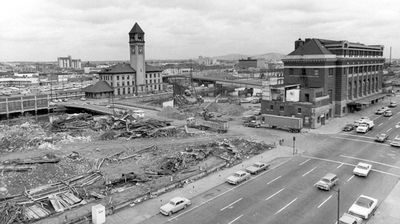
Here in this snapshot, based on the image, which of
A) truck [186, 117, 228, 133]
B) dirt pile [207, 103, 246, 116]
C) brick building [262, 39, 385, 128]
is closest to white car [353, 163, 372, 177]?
brick building [262, 39, 385, 128]

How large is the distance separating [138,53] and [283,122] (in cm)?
8161

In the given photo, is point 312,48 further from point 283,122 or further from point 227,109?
point 227,109

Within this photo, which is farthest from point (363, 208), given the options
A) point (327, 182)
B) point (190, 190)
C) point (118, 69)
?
point (118, 69)

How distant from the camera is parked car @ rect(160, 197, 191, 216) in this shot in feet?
95.8

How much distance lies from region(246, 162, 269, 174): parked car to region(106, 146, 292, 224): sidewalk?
6.19ft

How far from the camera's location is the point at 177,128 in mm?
63375

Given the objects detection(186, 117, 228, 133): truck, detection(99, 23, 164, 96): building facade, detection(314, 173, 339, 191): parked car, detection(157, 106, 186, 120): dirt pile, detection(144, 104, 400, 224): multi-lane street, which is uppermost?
detection(99, 23, 164, 96): building facade

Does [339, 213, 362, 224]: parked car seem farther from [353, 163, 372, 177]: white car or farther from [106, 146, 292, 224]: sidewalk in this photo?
[106, 146, 292, 224]: sidewalk

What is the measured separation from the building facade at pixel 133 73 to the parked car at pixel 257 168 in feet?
311

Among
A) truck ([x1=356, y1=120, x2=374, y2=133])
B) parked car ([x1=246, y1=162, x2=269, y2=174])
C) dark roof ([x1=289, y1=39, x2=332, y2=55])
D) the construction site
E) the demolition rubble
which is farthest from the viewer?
dark roof ([x1=289, y1=39, x2=332, y2=55])

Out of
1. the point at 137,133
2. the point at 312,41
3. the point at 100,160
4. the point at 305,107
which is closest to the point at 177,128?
the point at 137,133

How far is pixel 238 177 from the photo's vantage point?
121 ft

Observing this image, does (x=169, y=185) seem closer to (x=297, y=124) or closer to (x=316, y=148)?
(x=316, y=148)

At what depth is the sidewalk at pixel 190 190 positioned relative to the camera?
94.6 ft
